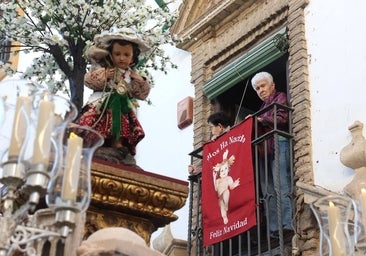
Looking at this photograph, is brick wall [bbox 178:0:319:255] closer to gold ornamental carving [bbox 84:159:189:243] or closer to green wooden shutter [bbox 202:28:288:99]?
green wooden shutter [bbox 202:28:288:99]

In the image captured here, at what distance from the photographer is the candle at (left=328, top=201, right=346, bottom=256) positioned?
8.94ft

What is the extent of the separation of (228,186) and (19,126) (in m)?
5.54

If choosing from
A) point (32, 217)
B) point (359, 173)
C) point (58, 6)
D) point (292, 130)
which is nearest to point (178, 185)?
point (32, 217)

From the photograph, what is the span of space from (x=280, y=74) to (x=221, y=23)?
1000 millimetres

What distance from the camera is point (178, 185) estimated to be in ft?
12.6

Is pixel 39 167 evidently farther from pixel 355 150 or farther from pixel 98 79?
pixel 355 150

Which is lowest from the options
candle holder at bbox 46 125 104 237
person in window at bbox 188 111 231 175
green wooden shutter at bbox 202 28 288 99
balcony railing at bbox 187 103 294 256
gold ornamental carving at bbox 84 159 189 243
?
candle holder at bbox 46 125 104 237

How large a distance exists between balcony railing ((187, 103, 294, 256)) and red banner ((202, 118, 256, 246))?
0.29 feet

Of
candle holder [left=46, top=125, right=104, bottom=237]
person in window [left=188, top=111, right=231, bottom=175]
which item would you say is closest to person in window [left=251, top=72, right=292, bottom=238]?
person in window [left=188, top=111, right=231, bottom=175]

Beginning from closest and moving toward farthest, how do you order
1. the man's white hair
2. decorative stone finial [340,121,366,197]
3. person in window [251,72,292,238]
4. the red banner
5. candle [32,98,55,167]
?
candle [32,98,55,167] < decorative stone finial [340,121,366,197] < person in window [251,72,292,238] < the red banner < the man's white hair

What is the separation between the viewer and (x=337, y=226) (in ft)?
9.10

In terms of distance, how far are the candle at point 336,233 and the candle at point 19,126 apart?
119 cm

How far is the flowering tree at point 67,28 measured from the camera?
5.71 m

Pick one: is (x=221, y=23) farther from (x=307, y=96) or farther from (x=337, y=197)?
(x=337, y=197)
